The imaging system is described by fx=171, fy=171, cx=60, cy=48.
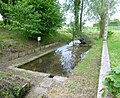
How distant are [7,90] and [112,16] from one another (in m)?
18.6

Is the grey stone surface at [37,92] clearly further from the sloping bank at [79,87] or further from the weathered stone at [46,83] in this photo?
the sloping bank at [79,87]

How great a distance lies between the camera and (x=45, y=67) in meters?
8.45

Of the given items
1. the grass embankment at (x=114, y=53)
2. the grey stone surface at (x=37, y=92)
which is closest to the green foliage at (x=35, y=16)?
the grass embankment at (x=114, y=53)

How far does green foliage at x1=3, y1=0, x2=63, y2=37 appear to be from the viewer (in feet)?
38.1

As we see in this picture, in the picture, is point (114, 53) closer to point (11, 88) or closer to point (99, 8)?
point (11, 88)

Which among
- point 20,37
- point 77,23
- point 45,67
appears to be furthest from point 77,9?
point 45,67

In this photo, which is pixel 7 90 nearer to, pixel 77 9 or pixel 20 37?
pixel 20 37

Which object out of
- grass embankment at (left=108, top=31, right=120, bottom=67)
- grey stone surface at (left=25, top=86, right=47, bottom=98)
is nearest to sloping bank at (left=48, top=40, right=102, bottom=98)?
grey stone surface at (left=25, top=86, right=47, bottom=98)

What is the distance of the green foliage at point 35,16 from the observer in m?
11.6

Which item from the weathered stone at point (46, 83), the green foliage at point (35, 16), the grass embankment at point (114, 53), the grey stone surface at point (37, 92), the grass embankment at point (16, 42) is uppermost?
the green foliage at point (35, 16)

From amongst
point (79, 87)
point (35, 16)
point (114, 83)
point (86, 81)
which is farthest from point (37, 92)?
point (35, 16)

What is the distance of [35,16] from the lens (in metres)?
11.9

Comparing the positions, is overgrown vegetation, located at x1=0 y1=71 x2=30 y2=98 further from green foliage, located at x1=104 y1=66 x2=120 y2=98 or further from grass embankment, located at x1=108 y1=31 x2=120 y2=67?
grass embankment, located at x1=108 y1=31 x2=120 y2=67

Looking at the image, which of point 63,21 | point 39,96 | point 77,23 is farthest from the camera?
point 77,23
